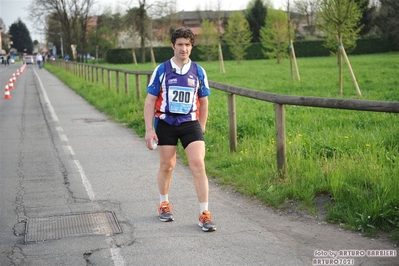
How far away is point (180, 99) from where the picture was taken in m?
5.73

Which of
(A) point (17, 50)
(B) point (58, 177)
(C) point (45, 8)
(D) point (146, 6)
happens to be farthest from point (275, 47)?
(A) point (17, 50)

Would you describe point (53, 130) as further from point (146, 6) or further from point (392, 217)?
point (146, 6)

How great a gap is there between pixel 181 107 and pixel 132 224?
4.04 feet

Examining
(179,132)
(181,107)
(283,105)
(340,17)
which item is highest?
(340,17)

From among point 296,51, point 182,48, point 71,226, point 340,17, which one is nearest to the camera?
point 182,48

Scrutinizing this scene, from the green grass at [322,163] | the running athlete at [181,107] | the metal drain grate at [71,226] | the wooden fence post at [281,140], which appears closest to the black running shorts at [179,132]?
the running athlete at [181,107]

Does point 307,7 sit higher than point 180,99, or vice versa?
point 307,7

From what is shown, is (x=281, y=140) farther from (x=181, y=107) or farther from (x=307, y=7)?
(x=307, y=7)

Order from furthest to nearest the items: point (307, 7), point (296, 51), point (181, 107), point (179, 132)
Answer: point (296, 51), point (307, 7), point (179, 132), point (181, 107)

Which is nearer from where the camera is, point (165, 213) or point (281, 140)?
point (165, 213)

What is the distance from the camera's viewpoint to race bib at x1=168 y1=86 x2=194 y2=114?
18.7ft

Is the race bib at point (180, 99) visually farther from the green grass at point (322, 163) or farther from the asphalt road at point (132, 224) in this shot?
the green grass at point (322, 163)

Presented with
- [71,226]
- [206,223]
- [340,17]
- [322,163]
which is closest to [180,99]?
[206,223]

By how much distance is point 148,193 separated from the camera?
7.43 m
